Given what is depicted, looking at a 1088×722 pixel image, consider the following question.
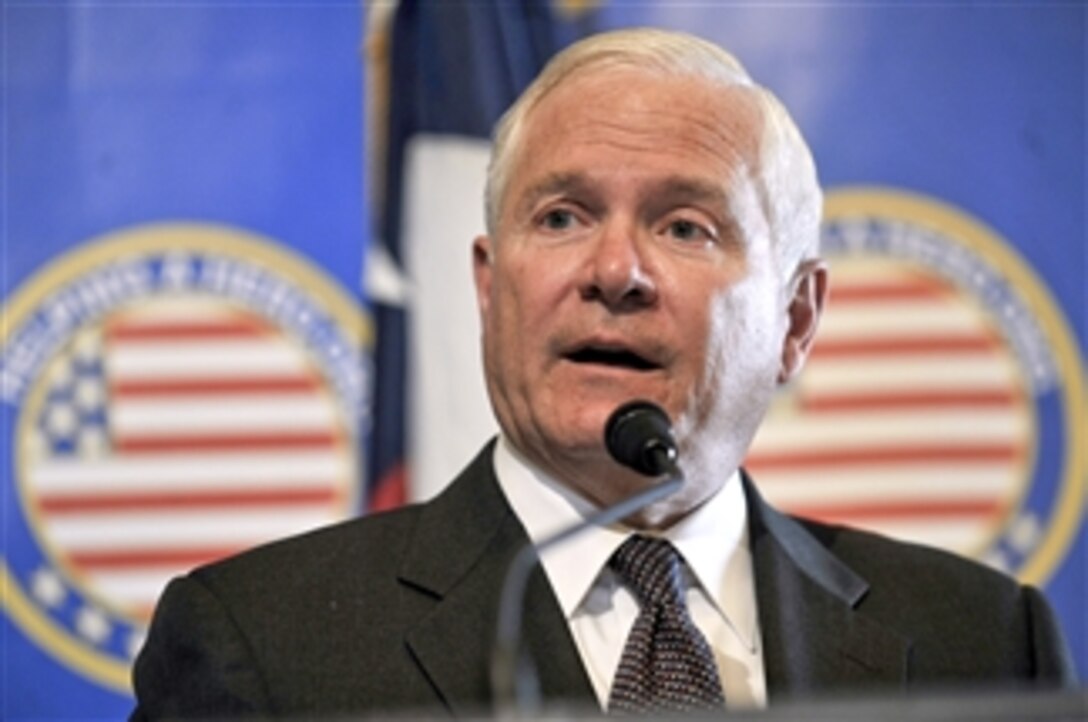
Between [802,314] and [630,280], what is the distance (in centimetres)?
34

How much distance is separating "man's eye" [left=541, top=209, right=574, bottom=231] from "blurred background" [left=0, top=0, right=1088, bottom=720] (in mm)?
954

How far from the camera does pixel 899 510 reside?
327 cm

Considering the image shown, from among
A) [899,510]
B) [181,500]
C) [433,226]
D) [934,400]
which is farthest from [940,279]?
[181,500]

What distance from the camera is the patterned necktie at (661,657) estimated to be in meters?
1.94

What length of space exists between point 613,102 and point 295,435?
1.24m

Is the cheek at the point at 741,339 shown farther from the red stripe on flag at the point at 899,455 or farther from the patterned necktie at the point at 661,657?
the red stripe on flag at the point at 899,455

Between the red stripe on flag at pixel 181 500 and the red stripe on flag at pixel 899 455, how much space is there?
715 millimetres

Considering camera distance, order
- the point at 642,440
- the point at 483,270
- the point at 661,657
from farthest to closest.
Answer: the point at 483,270 → the point at 661,657 → the point at 642,440

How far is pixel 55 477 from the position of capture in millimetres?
3166

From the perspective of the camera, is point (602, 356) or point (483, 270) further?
point (483, 270)

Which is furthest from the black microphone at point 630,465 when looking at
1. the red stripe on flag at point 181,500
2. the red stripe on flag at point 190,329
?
the red stripe on flag at point 190,329

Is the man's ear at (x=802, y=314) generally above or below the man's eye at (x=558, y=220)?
below

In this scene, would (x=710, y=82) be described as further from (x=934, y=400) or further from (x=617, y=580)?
(x=934, y=400)

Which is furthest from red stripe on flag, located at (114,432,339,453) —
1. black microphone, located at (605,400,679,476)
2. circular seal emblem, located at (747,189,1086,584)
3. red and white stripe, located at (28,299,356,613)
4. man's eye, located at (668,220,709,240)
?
black microphone, located at (605,400,679,476)
